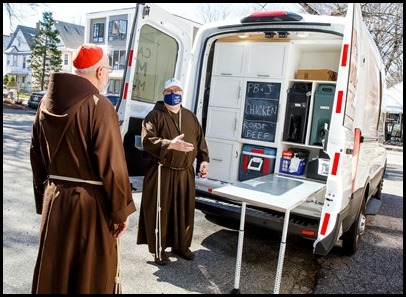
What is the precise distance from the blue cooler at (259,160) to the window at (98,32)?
2626cm

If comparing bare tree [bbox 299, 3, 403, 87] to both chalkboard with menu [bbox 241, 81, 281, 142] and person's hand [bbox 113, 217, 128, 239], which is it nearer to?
chalkboard with menu [bbox 241, 81, 281, 142]

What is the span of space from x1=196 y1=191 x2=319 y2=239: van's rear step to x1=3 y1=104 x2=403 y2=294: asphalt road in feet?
1.66

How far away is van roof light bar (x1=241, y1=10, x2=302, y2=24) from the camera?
3796 mm

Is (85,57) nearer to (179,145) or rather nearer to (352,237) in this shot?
(179,145)

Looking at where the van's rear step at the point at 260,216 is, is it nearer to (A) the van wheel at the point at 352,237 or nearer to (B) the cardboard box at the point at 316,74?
(A) the van wheel at the point at 352,237

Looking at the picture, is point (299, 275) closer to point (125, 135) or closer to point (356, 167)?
point (356, 167)

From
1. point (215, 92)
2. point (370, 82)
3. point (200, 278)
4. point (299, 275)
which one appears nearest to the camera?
point (200, 278)

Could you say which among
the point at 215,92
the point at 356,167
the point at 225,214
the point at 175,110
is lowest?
the point at 225,214

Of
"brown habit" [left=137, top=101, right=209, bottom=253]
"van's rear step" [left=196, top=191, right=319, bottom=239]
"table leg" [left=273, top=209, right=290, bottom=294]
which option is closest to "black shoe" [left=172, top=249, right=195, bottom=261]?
"brown habit" [left=137, top=101, right=209, bottom=253]

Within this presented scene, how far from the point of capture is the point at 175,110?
12.5 feet

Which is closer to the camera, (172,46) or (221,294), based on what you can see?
(221,294)

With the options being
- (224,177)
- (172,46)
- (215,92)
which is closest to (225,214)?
(224,177)

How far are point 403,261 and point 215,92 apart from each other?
308 cm

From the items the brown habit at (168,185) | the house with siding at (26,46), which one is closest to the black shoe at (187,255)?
the brown habit at (168,185)
